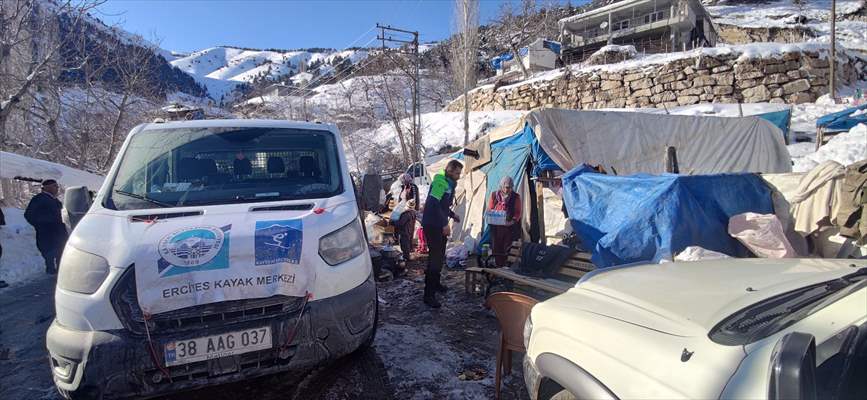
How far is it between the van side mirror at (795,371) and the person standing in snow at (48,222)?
9.75m

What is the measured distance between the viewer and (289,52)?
170m

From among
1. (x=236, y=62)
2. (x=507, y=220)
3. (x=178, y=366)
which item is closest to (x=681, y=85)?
(x=507, y=220)

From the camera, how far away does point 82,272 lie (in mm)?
2357

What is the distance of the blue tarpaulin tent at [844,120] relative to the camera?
46.3 ft

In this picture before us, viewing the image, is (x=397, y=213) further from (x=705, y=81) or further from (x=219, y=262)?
(x=705, y=81)

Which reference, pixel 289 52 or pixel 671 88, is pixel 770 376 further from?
pixel 289 52

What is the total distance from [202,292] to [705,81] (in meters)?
25.7

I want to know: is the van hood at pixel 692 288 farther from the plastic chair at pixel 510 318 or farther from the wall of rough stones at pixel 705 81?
the wall of rough stones at pixel 705 81

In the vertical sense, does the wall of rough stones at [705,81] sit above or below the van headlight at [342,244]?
above

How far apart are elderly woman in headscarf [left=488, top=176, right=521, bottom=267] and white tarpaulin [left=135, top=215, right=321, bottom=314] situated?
13.9ft

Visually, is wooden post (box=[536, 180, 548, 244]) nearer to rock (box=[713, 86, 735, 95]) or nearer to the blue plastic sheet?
the blue plastic sheet


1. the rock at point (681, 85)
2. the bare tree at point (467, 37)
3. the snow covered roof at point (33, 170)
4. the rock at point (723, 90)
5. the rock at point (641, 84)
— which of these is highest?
the bare tree at point (467, 37)

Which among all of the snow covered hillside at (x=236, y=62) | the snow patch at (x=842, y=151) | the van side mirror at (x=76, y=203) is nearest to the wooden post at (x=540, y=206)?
the van side mirror at (x=76, y=203)

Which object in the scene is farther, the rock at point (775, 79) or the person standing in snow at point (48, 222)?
the rock at point (775, 79)
